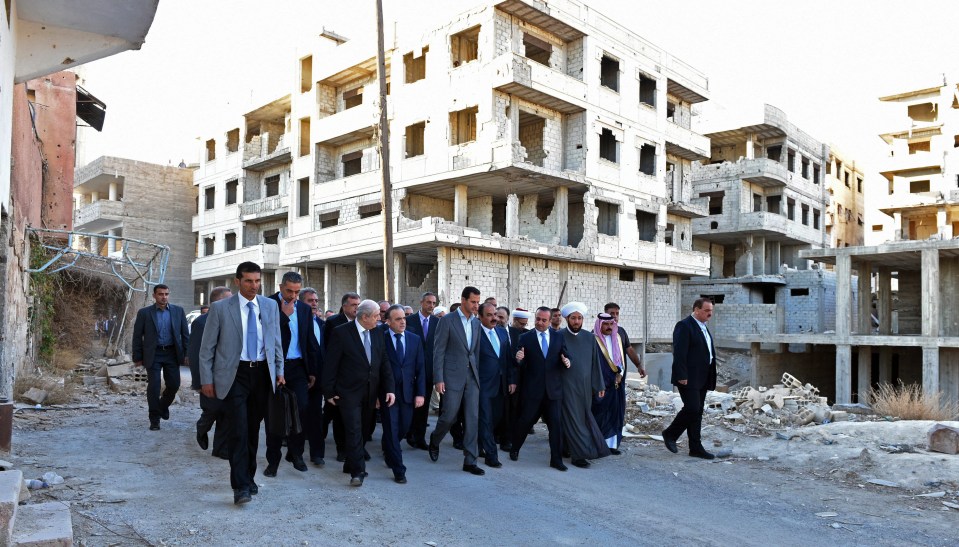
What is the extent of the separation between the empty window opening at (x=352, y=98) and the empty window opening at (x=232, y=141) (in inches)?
461

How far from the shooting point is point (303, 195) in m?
32.4

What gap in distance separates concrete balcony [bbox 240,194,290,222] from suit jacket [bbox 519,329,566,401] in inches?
1094

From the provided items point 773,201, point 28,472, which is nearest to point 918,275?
point 773,201

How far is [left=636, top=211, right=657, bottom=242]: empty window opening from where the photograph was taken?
99.8ft

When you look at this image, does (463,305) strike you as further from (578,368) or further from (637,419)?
(637,419)

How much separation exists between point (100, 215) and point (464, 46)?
22.5 m

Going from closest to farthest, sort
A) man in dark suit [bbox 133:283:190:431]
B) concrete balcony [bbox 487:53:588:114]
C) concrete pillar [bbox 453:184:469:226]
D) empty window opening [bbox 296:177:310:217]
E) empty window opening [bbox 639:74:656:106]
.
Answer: man in dark suit [bbox 133:283:190:431] < concrete balcony [bbox 487:53:588:114] < concrete pillar [bbox 453:184:469:226] < empty window opening [bbox 639:74:656:106] < empty window opening [bbox 296:177:310:217]

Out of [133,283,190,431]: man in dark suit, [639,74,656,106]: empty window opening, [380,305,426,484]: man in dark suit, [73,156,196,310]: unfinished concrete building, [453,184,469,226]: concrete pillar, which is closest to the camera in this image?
[380,305,426,484]: man in dark suit

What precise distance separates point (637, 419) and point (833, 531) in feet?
20.7

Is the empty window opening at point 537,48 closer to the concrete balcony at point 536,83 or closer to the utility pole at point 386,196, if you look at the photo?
the concrete balcony at point 536,83

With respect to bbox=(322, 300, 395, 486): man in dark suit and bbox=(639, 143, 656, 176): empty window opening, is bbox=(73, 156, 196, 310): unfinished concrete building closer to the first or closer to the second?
bbox=(639, 143, 656, 176): empty window opening

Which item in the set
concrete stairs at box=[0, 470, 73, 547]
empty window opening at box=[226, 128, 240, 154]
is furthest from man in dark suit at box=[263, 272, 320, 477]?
empty window opening at box=[226, 128, 240, 154]

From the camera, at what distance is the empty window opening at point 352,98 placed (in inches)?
1205

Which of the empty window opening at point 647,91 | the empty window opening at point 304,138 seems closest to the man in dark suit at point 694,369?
the empty window opening at point 647,91
